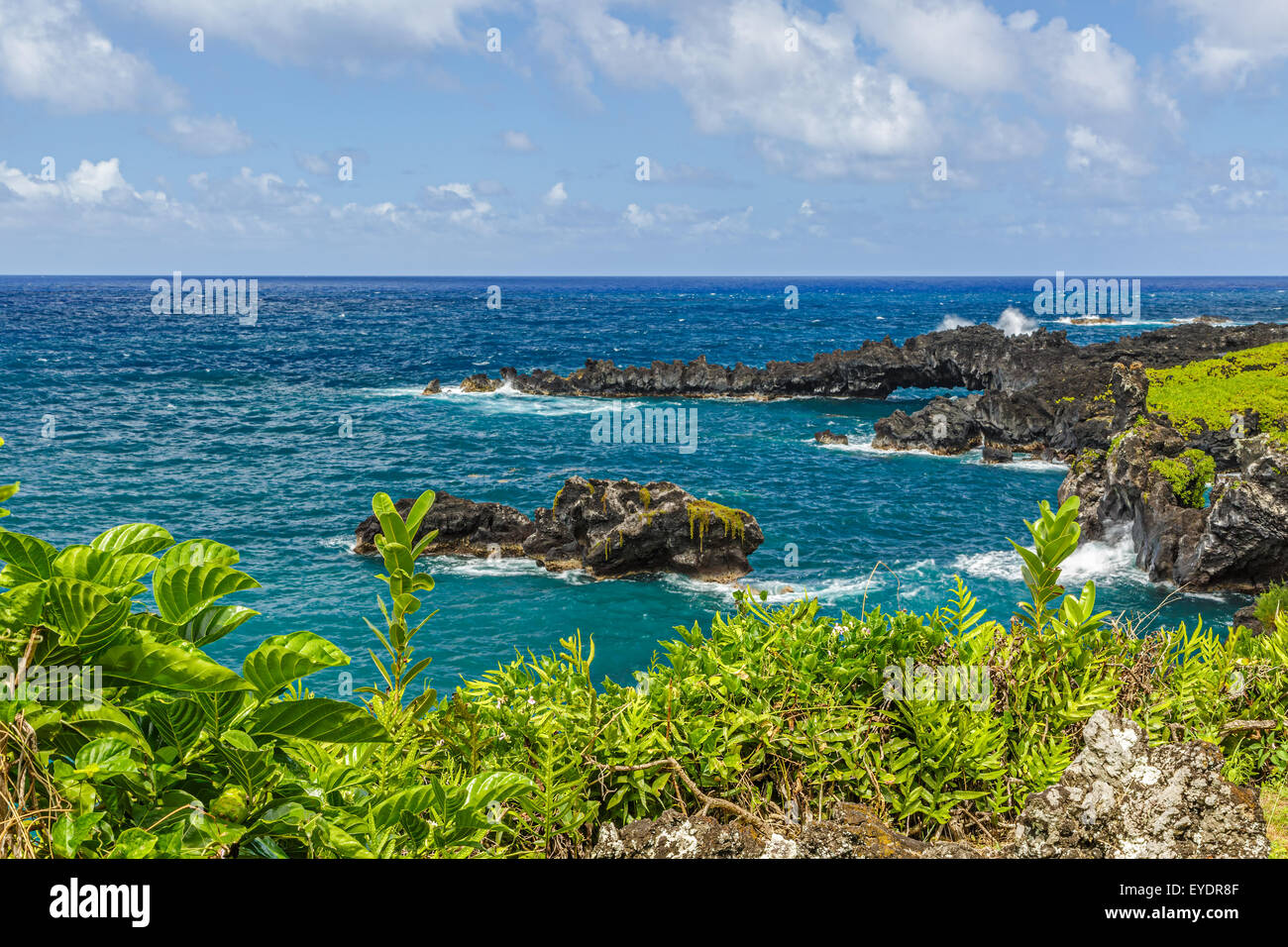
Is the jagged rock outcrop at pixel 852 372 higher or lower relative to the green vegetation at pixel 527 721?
higher

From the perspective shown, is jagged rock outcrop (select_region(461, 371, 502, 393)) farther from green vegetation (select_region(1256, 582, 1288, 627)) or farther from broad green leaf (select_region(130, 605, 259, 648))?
broad green leaf (select_region(130, 605, 259, 648))

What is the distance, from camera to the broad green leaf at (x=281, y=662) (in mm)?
2871

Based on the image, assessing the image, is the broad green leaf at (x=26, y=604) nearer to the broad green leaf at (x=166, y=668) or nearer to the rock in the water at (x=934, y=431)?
the broad green leaf at (x=166, y=668)

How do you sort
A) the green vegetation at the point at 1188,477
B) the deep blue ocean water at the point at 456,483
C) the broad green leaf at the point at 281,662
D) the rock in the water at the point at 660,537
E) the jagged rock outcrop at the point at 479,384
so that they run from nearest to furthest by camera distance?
the broad green leaf at the point at 281,662
the deep blue ocean water at the point at 456,483
the green vegetation at the point at 1188,477
the rock in the water at the point at 660,537
the jagged rock outcrop at the point at 479,384

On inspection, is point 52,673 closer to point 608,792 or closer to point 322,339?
point 608,792

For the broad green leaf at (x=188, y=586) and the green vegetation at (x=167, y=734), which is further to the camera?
the broad green leaf at (x=188, y=586)

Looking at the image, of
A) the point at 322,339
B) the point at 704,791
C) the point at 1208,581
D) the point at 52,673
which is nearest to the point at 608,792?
the point at 704,791

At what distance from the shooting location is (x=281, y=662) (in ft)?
9.48

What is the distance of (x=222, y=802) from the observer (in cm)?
287

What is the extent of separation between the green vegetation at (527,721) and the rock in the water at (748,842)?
25 cm

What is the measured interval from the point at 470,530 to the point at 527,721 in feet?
79.4

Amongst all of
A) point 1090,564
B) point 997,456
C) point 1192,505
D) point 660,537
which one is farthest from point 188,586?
point 997,456

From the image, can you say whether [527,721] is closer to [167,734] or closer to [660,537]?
[167,734]

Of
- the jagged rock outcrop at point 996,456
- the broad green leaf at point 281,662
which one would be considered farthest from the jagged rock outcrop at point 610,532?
the broad green leaf at point 281,662
